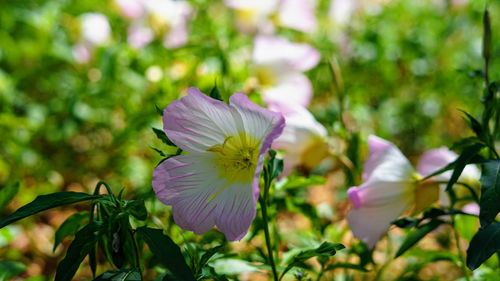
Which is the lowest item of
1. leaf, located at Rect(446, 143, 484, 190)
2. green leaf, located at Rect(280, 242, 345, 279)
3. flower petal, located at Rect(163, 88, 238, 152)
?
green leaf, located at Rect(280, 242, 345, 279)

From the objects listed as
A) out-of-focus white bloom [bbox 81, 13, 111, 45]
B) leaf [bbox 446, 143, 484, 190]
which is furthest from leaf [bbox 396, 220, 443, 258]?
out-of-focus white bloom [bbox 81, 13, 111, 45]

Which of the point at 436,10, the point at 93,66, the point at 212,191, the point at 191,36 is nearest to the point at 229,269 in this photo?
the point at 212,191

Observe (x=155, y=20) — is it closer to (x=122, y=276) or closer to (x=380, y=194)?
(x=380, y=194)

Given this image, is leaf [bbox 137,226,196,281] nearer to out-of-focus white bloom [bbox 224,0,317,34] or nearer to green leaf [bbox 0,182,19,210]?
green leaf [bbox 0,182,19,210]

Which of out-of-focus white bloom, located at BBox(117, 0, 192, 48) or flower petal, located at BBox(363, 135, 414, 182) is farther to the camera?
out-of-focus white bloom, located at BBox(117, 0, 192, 48)

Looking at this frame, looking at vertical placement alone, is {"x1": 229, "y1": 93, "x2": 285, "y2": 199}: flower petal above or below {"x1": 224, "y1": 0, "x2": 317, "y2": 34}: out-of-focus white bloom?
above

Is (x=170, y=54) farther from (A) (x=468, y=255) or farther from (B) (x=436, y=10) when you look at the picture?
(B) (x=436, y=10)

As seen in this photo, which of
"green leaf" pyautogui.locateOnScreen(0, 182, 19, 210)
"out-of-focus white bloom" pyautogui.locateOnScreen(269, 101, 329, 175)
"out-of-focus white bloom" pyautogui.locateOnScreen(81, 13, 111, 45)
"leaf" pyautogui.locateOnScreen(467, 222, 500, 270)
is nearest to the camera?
"leaf" pyautogui.locateOnScreen(467, 222, 500, 270)

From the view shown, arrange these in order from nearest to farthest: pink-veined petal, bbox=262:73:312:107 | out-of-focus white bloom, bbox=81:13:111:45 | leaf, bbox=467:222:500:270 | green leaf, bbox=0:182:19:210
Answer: leaf, bbox=467:222:500:270 < green leaf, bbox=0:182:19:210 < pink-veined petal, bbox=262:73:312:107 < out-of-focus white bloom, bbox=81:13:111:45
